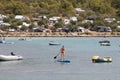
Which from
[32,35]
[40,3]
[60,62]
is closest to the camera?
[60,62]

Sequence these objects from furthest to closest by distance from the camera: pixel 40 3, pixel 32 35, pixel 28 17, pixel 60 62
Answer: pixel 40 3, pixel 28 17, pixel 32 35, pixel 60 62

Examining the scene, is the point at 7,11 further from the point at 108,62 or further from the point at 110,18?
the point at 108,62

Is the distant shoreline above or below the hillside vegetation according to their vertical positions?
below

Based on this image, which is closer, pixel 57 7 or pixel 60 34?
pixel 60 34

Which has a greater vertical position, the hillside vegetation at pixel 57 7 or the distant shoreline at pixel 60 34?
the hillside vegetation at pixel 57 7

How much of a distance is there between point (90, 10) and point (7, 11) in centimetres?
2726

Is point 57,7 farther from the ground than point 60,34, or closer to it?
farther from the ground

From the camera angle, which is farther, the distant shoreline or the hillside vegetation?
the hillside vegetation

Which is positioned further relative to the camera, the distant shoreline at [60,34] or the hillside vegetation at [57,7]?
the hillside vegetation at [57,7]

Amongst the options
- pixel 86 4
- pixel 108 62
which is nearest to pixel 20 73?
pixel 108 62

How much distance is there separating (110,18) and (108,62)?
11061 centimetres

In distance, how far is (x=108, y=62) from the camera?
65062 millimetres

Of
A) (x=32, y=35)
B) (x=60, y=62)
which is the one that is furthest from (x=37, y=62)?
(x=32, y=35)

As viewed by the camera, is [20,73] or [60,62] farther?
[60,62]
